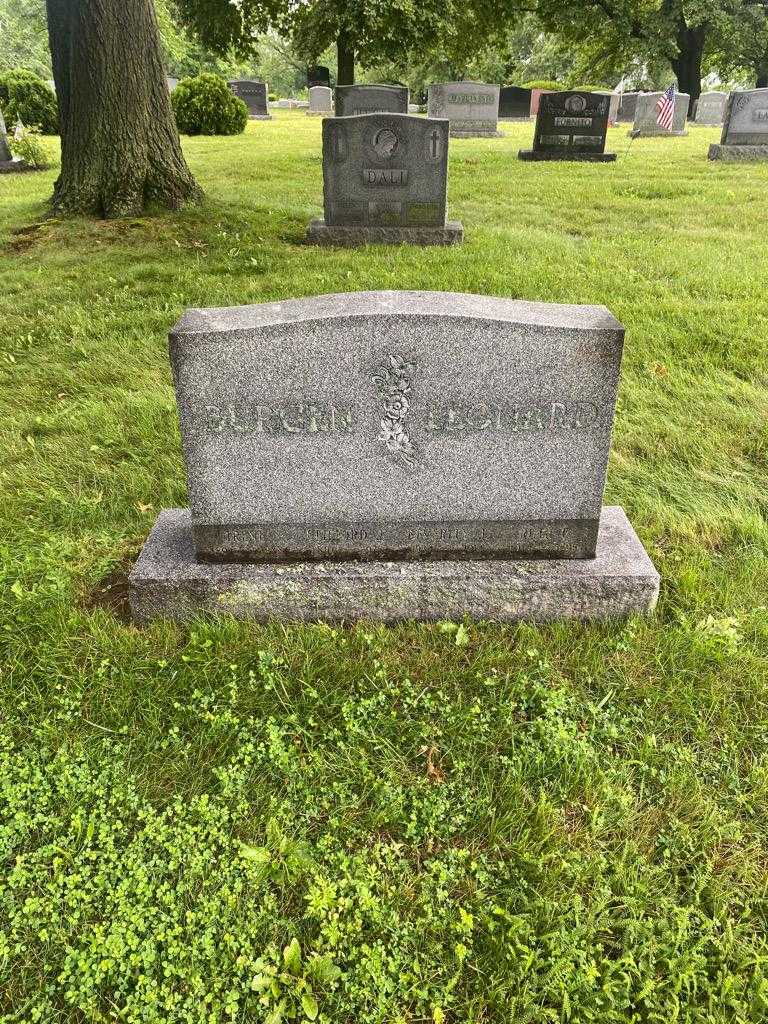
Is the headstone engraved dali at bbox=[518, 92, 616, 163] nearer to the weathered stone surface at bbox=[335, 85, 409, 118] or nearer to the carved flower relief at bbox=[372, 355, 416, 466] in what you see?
the weathered stone surface at bbox=[335, 85, 409, 118]

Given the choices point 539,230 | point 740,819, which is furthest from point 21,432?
point 539,230

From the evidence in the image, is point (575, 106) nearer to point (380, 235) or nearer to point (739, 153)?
point (739, 153)

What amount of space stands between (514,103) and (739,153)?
67.5 ft

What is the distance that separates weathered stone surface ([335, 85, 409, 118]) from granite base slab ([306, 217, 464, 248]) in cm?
753

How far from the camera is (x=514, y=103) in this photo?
104ft

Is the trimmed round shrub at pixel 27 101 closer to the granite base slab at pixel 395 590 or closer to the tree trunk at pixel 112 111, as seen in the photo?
the tree trunk at pixel 112 111

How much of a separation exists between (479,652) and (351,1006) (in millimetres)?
1286

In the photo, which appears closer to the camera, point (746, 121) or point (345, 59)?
point (746, 121)

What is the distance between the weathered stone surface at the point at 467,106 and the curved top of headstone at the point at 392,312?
21.4 metres

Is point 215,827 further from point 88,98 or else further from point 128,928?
point 88,98

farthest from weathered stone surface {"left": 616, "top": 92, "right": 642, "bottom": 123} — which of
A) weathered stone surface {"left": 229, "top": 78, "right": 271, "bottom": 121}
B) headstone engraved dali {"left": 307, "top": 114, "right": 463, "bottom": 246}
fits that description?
headstone engraved dali {"left": 307, "top": 114, "right": 463, "bottom": 246}

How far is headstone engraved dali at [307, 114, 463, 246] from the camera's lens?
8070 mm

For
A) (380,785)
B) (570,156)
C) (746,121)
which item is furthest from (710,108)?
(380,785)

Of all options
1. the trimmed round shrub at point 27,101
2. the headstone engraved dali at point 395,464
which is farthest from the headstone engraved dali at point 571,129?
the headstone engraved dali at point 395,464
